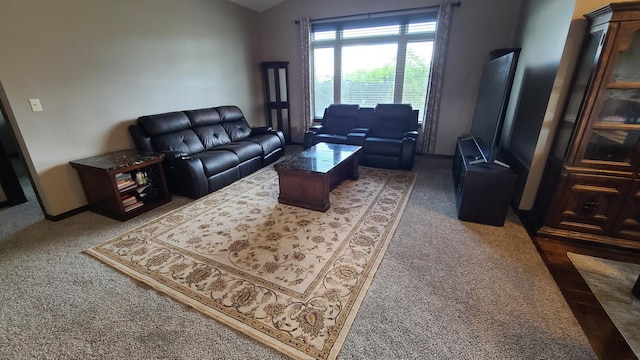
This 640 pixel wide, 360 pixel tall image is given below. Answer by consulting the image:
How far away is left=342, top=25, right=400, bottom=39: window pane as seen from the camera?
460 cm

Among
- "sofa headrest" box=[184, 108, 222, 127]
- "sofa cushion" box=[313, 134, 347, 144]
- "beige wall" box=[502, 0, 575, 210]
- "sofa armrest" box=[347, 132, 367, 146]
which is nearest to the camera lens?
"beige wall" box=[502, 0, 575, 210]

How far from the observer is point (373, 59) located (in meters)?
4.88

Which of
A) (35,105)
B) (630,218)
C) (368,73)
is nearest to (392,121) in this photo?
(368,73)

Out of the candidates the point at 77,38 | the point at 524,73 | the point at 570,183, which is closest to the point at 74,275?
the point at 77,38

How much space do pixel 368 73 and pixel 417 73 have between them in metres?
0.88

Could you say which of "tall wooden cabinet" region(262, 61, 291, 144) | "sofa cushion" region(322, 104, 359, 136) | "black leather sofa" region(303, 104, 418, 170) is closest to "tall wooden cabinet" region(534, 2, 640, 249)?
"black leather sofa" region(303, 104, 418, 170)

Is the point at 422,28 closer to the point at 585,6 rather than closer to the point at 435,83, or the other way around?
the point at 435,83

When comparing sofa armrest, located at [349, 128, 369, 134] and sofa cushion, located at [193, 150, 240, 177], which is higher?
sofa armrest, located at [349, 128, 369, 134]

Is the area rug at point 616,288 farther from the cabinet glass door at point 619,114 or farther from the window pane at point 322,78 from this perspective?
the window pane at point 322,78

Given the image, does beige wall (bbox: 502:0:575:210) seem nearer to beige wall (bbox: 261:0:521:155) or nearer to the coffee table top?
beige wall (bbox: 261:0:521:155)

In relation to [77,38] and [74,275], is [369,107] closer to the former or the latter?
[77,38]

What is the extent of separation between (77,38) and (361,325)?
3.86 m

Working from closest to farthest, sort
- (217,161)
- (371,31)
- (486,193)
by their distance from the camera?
(486,193)
(217,161)
(371,31)

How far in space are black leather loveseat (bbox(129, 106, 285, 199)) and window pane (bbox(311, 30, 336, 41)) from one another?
83.2 inches
